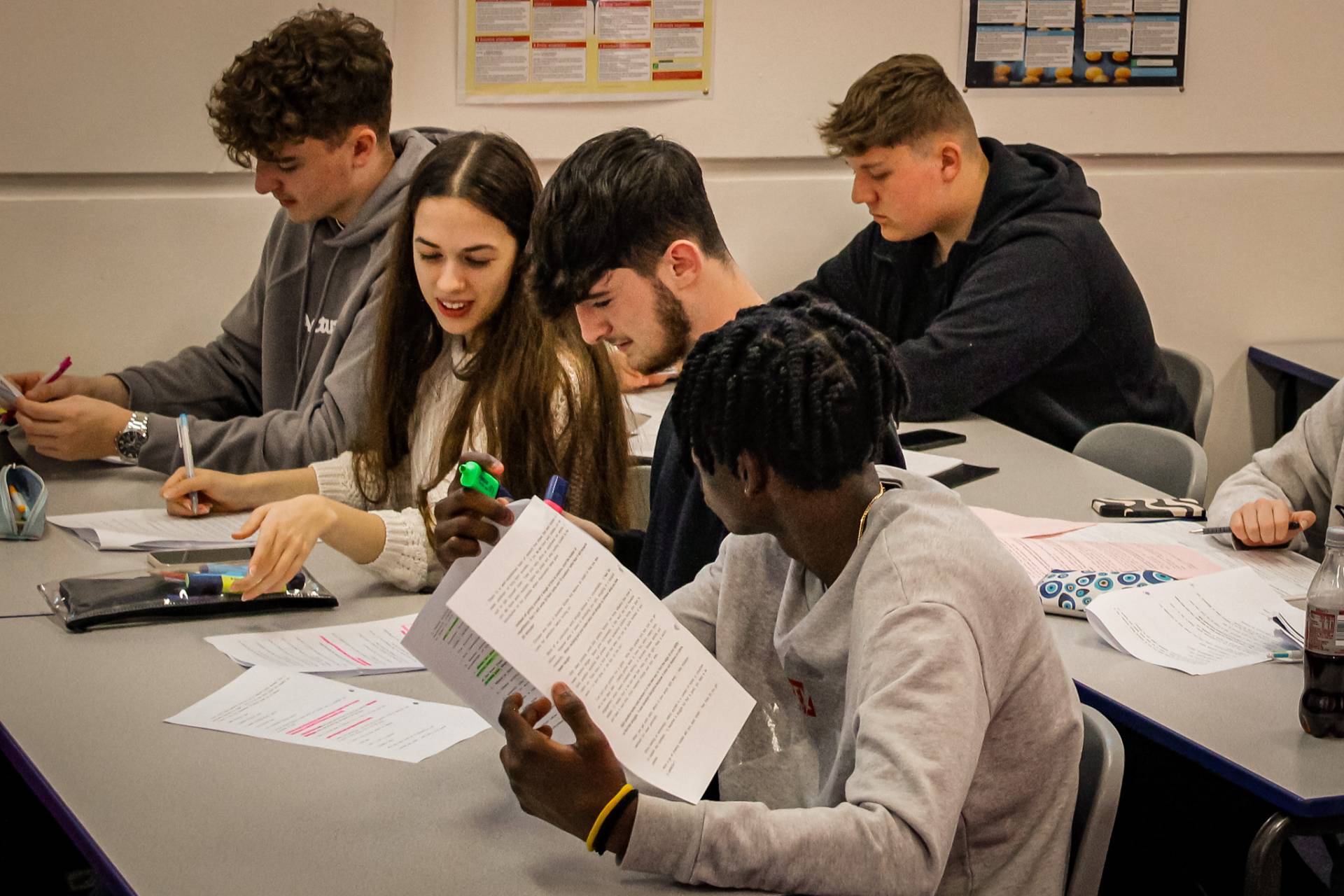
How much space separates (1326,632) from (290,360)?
2.00 m

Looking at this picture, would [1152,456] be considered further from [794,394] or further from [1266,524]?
[794,394]

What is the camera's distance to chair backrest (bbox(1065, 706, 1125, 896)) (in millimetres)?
1251

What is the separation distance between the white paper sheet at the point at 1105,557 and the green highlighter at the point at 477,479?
33.1 inches

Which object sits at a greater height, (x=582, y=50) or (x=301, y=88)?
(x=582, y=50)

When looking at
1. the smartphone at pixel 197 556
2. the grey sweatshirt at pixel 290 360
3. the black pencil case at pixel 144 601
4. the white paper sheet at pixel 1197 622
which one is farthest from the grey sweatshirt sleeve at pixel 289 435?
the white paper sheet at pixel 1197 622

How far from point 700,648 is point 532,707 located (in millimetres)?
171

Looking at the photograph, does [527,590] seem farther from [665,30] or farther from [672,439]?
[665,30]

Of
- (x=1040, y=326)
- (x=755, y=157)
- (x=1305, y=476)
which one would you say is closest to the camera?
(x=1305, y=476)

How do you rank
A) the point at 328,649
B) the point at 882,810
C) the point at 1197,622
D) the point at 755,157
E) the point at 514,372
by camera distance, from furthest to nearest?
the point at 755,157, the point at 514,372, the point at 1197,622, the point at 328,649, the point at 882,810

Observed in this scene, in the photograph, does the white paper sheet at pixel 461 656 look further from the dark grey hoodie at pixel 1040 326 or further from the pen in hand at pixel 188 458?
the dark grey hoodie at pixel 1040 326

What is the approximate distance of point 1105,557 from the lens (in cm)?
198

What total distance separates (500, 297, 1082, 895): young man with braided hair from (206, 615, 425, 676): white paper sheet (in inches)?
18.8

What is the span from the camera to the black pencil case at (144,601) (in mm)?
1744


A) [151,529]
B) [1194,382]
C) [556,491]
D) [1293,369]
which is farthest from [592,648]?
[1293,369]
